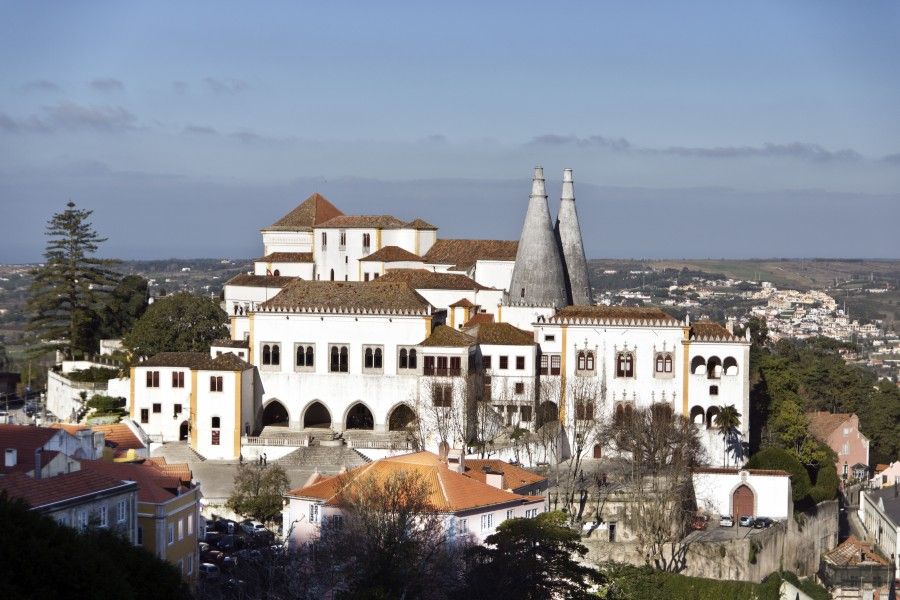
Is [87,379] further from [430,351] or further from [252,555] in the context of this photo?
[252,555]

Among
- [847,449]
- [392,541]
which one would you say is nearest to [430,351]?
[392,541]

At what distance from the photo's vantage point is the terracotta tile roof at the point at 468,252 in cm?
7725

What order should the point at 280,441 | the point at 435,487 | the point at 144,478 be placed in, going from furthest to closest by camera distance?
the point at 280,441 < the point at 435,487 < the point at 144,478

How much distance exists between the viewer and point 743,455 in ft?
222

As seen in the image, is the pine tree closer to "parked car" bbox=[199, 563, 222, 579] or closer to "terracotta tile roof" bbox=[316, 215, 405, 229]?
"terracotta tile roof" bbox=[316, 215, 405, 229]

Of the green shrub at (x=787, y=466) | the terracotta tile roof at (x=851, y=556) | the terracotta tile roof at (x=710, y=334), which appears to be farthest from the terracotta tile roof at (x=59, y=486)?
the terracotta tile roof at (x=851, y=556)

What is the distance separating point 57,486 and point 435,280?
112 feet

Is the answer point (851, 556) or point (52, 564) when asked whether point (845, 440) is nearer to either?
point (851, 556)

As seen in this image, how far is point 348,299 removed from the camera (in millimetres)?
70062

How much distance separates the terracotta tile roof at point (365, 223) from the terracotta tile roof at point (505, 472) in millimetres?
24809

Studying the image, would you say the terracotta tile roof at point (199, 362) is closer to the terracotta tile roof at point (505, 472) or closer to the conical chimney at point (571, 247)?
the terracotta tile roof at point (505, 472)

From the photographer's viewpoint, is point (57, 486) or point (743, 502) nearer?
point (57, 486)

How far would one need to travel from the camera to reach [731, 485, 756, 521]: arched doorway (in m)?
63.6

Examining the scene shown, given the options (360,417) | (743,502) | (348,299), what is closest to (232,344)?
(348,299)
